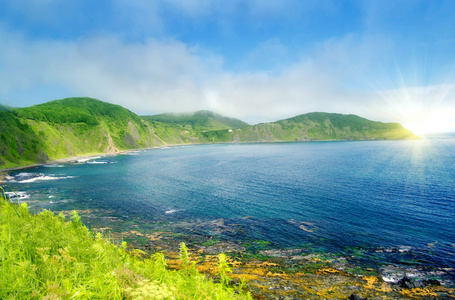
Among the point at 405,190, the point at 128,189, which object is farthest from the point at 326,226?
the point at 128,189

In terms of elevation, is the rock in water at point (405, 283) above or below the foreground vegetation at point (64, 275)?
below

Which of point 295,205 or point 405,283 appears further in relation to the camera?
point 295,205

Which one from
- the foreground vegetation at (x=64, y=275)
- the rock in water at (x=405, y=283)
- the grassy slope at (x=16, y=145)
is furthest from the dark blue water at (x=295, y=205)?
the grassy slope at (x=16, y=145)

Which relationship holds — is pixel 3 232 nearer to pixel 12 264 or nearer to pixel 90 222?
pixel 12 264

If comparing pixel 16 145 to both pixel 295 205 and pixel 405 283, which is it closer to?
pixel 295 205

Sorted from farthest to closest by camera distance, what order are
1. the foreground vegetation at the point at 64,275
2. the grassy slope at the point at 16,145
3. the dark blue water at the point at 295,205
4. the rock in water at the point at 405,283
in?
the grassy slope at the point at 16,145 → the dark blue water at the point at 295,205 → the rock in water at the point at 405,283 → the foreground vegetation at the point at 64,275

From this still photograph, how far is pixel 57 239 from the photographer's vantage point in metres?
8.36

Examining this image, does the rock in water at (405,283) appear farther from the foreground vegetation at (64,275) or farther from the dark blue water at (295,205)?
the foreground vegetation at (64,275)

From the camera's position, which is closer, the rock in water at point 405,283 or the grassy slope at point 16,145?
the rock in water at point 405,283

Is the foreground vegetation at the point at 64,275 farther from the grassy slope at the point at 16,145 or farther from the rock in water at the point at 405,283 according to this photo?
the grassy slope at the point at 16,145

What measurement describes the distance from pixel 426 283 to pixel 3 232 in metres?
36.2

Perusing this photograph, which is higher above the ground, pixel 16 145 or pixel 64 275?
pixel 16 145

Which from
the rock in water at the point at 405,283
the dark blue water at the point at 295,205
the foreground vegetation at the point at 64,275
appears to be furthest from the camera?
the dark blue water at the point at 295,205

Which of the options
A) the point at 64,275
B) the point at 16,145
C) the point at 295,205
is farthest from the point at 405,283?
the point at 16,145
